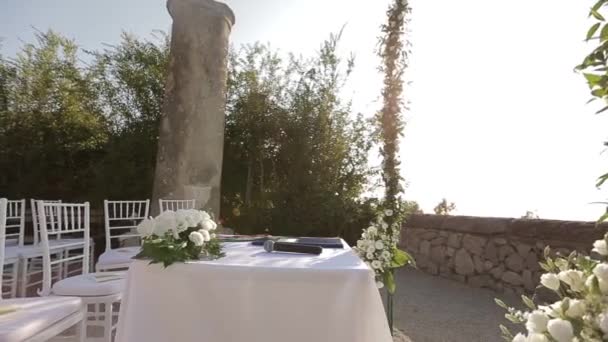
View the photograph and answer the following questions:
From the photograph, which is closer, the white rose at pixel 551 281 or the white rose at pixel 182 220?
the white rose at pixel 551 281

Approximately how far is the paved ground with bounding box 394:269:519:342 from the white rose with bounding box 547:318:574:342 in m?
2.17

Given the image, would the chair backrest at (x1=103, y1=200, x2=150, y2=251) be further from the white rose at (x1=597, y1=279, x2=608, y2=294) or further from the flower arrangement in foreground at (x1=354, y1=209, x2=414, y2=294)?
the white rose at (x1=597, y1=279, x2=608, y2=294)

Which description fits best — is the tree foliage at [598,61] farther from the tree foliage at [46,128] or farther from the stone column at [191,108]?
the tree foliage at [46,128]

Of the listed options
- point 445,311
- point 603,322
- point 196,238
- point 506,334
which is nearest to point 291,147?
point 445,311

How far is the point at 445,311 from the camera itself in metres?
2.97

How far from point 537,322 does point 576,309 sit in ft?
0.15

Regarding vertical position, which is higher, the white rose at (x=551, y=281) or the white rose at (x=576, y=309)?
the white rose at (x=551, y=281)

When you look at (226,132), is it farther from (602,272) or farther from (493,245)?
(602,272)

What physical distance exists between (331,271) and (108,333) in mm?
1338

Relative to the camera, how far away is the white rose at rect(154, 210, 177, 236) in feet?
3.82

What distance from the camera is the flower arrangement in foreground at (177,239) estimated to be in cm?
108

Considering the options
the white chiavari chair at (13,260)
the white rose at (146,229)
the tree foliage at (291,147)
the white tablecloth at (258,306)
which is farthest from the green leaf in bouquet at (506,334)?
the tree foliage at (291,147)

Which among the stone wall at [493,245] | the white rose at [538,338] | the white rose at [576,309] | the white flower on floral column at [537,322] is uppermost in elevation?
the white rose at [576,309]

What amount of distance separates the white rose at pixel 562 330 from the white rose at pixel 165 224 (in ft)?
3.31
